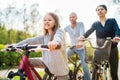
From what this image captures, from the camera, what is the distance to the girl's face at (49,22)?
5.06 m

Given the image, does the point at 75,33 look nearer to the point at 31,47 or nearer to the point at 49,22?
the point at 49,22

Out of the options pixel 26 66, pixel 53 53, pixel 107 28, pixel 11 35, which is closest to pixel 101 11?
pixel 107 28

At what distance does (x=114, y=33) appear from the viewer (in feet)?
22.2

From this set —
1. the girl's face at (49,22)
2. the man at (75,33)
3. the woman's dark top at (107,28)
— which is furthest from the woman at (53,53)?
the man at (75,33)

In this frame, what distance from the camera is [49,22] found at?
201 inches

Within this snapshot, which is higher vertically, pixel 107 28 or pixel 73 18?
pixel 73 18

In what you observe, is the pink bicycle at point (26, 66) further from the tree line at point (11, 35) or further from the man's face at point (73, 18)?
the tree line at point (11, 35)

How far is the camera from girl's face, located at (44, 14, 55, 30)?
506cm

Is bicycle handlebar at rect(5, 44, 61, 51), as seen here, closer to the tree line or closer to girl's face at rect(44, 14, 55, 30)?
girl's face at rect(44, 14, 55, 30)

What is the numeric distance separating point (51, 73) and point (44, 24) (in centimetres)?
65

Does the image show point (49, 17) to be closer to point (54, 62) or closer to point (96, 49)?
point (54, 62)

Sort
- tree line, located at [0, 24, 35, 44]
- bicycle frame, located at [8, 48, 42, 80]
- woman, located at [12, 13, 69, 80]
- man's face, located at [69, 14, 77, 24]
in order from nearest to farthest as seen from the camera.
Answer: bicycle frame, located at [8, 48, 42, 80], woman, located at [12, 13, 69, 80], man's face, located at [69, 14, 77, 24], tree line, located at [0, 24, 35, 44]

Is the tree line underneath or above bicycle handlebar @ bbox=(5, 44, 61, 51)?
underneath

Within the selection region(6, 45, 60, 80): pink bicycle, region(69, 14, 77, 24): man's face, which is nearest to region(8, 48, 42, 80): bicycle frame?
region(6, 45, 60, 80): pink bicycle
